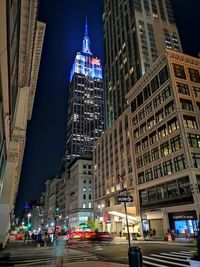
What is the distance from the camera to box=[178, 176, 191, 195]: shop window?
3844 cm

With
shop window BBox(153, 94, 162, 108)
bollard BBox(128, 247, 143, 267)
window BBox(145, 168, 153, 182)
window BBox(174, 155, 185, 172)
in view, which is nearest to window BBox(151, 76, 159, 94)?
shop window BBox(153, 94, 162, 108)

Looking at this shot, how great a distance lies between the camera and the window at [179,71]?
156 ft

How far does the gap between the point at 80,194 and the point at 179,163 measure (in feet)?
229

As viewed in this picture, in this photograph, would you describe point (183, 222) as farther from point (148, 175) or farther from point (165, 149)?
point (165, 149)

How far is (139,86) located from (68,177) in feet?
262

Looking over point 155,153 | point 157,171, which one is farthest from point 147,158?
point 157,171

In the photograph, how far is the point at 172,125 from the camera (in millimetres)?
44344

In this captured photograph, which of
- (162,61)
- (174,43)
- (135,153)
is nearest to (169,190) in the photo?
(135,153)

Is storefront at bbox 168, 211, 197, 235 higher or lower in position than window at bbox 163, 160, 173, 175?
lower

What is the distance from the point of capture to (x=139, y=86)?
196 feet

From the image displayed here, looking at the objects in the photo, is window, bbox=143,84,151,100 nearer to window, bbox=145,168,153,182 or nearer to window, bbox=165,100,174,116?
window, bbox=165,100,174,116

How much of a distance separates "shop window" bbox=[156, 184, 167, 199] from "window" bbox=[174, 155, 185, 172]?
532cm

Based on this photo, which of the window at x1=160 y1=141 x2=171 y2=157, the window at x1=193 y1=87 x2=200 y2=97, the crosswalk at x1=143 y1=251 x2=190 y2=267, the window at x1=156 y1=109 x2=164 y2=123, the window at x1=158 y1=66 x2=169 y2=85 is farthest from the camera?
the window at x1=158 y1=66 x2=169 y2=85

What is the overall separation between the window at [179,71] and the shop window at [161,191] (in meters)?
22.7
